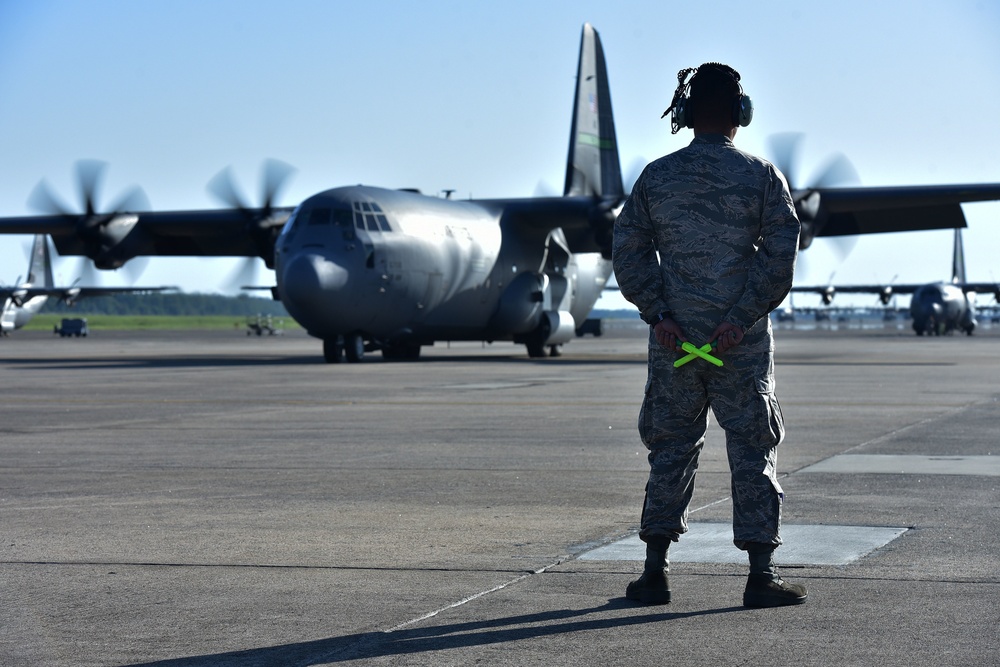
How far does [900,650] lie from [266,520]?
385 cm

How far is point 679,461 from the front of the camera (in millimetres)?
5215

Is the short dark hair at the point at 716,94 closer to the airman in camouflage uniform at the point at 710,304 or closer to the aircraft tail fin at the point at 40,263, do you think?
the airman in camouflage uniform at the point at 710,304

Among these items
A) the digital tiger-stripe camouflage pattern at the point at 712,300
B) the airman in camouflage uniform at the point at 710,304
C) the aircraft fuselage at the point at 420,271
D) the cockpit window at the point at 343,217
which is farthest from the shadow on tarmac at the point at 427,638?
the cockpit window at the point at 343,217

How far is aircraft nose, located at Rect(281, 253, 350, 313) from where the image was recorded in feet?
88.9

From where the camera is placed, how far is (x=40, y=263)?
86375 mm

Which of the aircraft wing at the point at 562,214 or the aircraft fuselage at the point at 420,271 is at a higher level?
the aircraft wing at the point at 562,214

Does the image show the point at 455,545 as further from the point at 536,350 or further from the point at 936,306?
the point at 936,306

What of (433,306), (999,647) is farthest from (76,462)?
(433,306)

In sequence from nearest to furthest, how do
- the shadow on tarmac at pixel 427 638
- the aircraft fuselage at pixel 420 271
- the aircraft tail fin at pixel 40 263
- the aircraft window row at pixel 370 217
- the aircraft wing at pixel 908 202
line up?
the shadow on tarmac at pixel 427 638, the aircraft fuselage at pixel 420 271, the aircraft window row at pixel 370 217, the aircraft wing at pixel 908 202, the aircraft tail fin at pixel 40 263

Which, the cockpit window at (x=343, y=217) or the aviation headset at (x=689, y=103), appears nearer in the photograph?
the aviation headset at (x=689, y=103)

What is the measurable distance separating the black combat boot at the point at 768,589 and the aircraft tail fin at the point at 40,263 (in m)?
83.7

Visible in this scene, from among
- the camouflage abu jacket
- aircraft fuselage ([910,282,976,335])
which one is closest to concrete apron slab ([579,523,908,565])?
the camouflage abu jacket

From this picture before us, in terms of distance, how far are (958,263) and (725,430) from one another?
92605 mm

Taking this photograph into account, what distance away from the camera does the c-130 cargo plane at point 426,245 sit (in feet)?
92.9
